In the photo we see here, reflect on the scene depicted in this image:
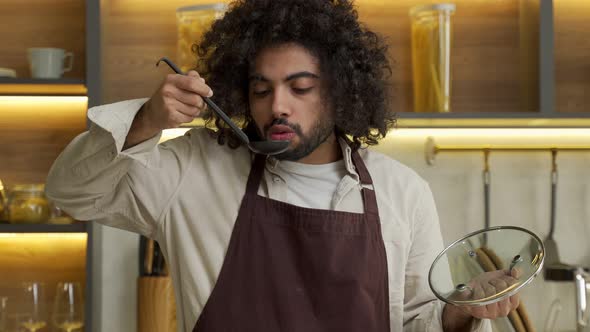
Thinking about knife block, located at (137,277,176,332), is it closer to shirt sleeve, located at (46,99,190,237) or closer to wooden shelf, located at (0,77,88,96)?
wooden shelf, located at (0,77,88,96)

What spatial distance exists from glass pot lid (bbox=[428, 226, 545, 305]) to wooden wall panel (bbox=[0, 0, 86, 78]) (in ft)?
5.22

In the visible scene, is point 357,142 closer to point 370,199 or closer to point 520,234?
point 370,199

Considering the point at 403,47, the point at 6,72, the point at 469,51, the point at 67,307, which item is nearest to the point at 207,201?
the point at 67,307

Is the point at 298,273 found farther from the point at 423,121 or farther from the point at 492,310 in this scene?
the point at 423,121

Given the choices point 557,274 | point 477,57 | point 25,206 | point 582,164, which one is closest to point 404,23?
point 477,57

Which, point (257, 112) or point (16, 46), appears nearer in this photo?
point (257, 112)

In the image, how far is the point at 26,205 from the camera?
8.47 ft

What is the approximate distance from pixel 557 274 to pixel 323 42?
52.5 inches

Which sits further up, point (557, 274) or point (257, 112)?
point (257, 112)

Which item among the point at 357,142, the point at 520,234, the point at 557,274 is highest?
the point at 357,142

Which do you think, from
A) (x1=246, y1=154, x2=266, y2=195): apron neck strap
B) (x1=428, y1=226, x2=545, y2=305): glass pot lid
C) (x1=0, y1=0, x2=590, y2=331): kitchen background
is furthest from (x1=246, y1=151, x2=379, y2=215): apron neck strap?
(x1=0, y1=0, x2=590, y2=331): kitchen background

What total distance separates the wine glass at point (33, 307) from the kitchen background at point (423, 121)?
23 centimetres

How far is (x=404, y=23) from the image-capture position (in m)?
2.87

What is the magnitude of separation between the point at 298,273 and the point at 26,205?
110 centimetres
